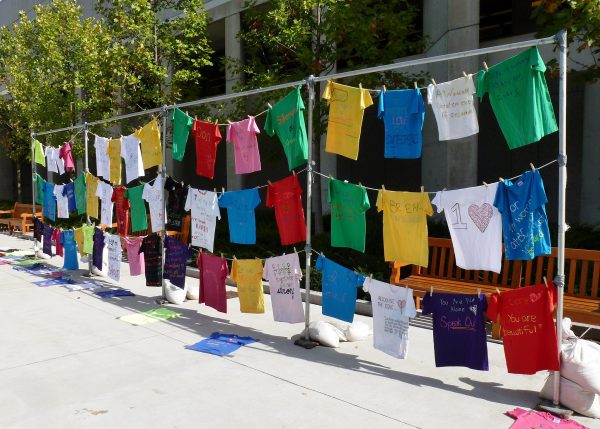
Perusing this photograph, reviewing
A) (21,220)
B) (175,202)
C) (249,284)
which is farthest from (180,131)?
(21,220)

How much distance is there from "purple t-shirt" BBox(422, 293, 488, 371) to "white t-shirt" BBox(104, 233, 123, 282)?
633 cm

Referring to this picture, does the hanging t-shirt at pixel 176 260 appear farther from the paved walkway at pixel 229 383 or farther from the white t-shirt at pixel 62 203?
the white t-shirt at pixel 62 203

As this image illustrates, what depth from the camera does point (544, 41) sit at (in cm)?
486

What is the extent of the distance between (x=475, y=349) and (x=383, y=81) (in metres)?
6.99

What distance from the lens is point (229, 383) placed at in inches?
218

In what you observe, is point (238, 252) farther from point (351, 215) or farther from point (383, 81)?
point (351, 215)

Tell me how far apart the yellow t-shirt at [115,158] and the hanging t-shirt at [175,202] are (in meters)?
1.66

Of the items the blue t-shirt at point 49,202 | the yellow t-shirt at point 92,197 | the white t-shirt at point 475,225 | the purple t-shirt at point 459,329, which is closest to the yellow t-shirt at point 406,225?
the white t-shirt at point 475,225

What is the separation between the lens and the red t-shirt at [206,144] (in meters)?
8.08

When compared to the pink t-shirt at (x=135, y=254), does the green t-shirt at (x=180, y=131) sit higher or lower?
higher

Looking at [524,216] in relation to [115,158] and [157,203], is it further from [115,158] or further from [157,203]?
[115,158]

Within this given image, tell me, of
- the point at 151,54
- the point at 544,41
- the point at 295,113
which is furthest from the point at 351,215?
the point at 151,54

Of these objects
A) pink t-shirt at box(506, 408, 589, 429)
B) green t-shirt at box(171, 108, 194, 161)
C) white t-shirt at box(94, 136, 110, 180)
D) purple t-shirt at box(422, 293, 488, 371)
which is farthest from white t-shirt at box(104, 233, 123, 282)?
pink t-shirt at box(506, 408, 589, 429)

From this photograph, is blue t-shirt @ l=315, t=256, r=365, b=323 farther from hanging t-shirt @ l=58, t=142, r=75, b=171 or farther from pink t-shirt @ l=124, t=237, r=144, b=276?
hanging t-shirt @ l=58, t=142, r=75, b=171
